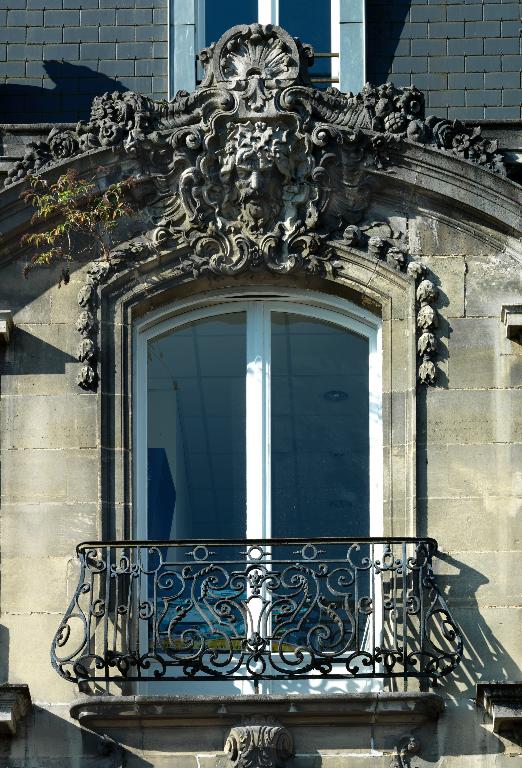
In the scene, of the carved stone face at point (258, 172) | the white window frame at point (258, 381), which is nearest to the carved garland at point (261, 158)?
the carved stone face at point (258, 172)

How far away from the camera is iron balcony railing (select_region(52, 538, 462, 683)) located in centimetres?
1477

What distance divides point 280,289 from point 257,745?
3050 mm

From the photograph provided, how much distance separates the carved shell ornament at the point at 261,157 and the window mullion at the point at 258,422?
1.49 ft

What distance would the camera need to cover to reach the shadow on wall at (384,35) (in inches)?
655

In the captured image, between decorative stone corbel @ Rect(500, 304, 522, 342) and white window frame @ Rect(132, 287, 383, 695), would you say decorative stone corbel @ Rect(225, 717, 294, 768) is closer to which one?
white window frame @ Rect(132, 287, 383, 695)

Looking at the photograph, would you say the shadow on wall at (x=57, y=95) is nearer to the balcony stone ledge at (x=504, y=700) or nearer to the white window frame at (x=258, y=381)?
the white window frame at (x=258, y=381)

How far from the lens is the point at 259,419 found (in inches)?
624

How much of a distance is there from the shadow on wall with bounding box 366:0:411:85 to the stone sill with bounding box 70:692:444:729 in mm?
4306

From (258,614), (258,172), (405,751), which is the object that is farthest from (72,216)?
(405,751)

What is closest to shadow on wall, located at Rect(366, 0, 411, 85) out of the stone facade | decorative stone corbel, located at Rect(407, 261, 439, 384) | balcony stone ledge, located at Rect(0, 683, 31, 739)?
the stone facade

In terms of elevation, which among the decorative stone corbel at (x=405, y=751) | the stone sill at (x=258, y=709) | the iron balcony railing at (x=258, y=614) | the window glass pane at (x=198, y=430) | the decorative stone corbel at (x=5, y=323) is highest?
the decorative stone corbel at (x=5, y=323)

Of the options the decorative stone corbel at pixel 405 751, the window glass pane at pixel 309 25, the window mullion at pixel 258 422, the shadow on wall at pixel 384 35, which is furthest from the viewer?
the window glass pane at pixel 309 25

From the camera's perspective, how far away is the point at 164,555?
15625mm

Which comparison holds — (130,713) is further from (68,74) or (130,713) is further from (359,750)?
(68,74)
